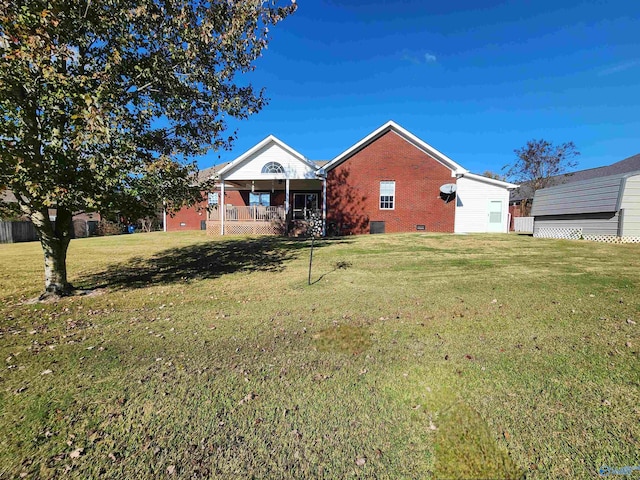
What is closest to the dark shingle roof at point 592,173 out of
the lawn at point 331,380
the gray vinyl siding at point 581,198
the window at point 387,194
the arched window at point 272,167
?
the gray vinyl siding at point 581,198

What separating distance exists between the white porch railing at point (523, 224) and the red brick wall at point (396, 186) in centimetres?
1543

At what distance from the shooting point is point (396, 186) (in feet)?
63.3

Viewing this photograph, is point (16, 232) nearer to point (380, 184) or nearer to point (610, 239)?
point (380, 184)

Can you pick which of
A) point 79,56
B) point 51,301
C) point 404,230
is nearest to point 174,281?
point 51,301

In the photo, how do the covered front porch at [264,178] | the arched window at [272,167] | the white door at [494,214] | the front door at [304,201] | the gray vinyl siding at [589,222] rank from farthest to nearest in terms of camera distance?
the front door at [304,201] → the white door at [494,214] → the arched window at [272,167] → the covered front porch at [264,178] → the gray vinyl siding at [589,222]

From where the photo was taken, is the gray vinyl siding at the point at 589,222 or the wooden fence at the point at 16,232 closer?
the gray vinyl siding at the point at 589,222

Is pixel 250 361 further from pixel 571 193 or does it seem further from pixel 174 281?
pixel 571 193

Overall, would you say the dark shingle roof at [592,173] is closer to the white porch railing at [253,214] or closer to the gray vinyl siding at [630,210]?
the gray vinyl siding at [630,210]

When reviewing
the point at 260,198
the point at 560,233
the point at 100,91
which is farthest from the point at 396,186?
the point at 100,91

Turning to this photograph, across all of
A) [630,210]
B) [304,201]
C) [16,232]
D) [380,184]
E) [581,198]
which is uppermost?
[380,184]

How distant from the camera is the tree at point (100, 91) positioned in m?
5.41

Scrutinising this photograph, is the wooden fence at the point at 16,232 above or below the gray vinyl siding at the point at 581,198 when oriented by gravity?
below

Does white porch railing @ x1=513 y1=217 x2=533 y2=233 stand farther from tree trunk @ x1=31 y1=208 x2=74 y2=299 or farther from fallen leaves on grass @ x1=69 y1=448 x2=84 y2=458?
fallen leaves on grass @ x1=69 y1=448 x2=84 y2=458

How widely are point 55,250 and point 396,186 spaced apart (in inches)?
652
